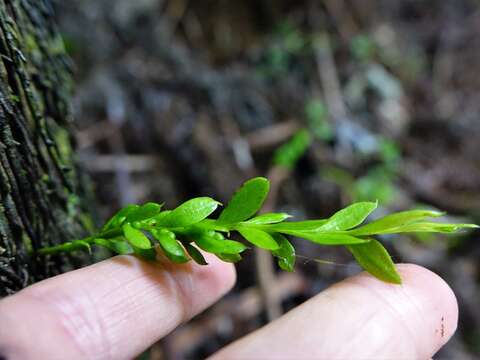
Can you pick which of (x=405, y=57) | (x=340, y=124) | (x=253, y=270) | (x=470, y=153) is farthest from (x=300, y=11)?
(x=253, y=270)

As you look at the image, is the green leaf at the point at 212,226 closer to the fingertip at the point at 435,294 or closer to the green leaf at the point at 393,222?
the green leaf at the point at 393,222

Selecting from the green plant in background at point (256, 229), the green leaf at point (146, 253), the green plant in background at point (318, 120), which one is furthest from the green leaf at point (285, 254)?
the green plant in background at point (318, 120)

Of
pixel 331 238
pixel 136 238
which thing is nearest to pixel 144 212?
pixel 136 238

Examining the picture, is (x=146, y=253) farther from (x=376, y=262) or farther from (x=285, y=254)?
(x=376, y=262)

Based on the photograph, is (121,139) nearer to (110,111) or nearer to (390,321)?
(110,111)

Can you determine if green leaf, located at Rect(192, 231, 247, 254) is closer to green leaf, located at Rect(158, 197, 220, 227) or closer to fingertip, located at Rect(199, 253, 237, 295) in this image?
green leaf, located at Rect(158, 197, 220, 227)

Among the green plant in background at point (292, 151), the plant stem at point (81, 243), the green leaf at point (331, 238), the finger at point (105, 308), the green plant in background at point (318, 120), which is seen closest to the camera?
the finger at point (105, 308)
